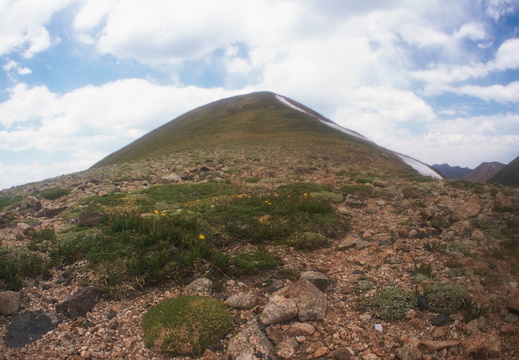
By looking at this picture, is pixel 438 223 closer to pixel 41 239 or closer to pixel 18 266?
pixel 18 266

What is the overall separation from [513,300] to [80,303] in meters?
7.62

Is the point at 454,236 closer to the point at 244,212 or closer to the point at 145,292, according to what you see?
the point at 244,212

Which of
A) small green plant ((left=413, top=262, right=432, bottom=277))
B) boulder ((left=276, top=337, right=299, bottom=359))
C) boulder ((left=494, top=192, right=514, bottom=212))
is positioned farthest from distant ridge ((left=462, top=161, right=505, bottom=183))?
boulder ((left=276, top=337, right=299, bottom=359))

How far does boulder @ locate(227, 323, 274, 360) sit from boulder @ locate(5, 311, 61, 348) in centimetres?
328

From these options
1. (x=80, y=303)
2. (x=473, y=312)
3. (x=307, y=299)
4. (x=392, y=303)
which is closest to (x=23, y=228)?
(x=80, y=303)

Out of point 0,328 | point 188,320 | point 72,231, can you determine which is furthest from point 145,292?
point 72,231

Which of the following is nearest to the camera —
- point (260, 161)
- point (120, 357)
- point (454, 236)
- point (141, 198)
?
point (120, 357)

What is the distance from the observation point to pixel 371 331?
5.73 m

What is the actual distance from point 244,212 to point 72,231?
495 centimetres

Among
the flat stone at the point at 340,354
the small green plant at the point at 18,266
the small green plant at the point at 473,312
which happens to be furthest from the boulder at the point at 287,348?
the small green plant at the point at 18,266

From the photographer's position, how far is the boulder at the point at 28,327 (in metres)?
5.71

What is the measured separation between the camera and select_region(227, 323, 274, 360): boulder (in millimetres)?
5344

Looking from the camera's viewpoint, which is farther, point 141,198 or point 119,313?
point 141,198

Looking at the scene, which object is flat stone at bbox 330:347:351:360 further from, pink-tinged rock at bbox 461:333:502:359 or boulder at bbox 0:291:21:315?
boulder at bbox 0:291:21:315
